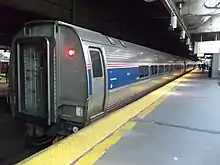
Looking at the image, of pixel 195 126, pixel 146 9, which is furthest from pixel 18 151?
pixel 146 9

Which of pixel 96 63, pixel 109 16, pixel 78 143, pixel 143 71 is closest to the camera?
pixel 78 143

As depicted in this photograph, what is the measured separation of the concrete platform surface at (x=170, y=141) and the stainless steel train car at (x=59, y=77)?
0.99m

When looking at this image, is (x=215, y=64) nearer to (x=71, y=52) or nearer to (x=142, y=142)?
(x=71, y=52)

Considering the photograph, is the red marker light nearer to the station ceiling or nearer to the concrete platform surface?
the concrete platform surface

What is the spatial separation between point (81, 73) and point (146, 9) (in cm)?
783

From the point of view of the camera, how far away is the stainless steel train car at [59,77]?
4957 millimetres

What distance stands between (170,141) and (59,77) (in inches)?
89.9

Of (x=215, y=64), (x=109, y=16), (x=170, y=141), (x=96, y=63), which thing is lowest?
(x=170, y=141)

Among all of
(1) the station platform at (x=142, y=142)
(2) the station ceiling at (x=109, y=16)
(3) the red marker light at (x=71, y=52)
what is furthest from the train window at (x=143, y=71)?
(3) the red marker light at (x=71, y=52)

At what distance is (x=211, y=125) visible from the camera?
5285 millimetres

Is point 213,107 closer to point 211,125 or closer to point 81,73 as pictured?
point 211,125

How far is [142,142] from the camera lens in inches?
158

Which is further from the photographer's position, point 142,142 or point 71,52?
point 71,52

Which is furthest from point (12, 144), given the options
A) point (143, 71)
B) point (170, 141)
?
point (143, 71)
